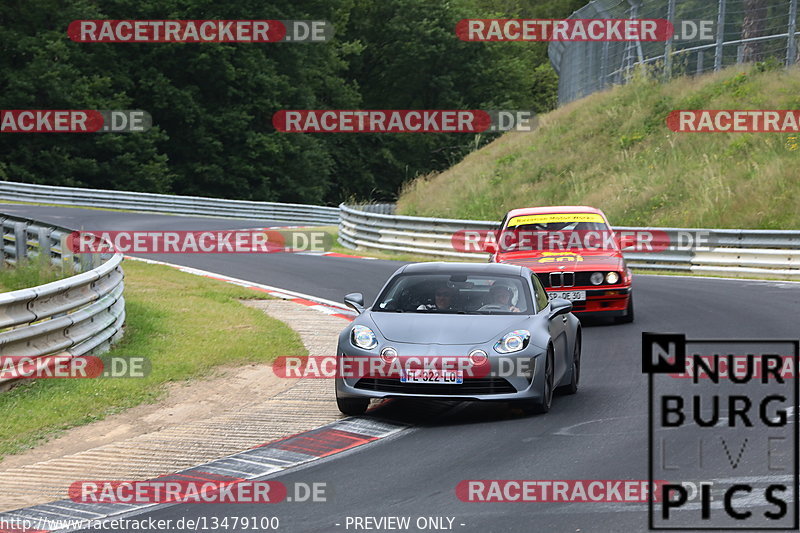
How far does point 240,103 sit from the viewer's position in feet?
210

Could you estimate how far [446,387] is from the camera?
948 centimetres

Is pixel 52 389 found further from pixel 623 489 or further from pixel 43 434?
pixel 623 489

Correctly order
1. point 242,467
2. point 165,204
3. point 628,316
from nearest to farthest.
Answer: point 242,467 → point 628,316 → point 165,204

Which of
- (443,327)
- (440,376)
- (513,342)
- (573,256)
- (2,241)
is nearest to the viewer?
(440,376)

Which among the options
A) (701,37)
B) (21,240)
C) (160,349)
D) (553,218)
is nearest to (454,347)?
(160,349)

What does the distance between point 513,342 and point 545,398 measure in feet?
1.77

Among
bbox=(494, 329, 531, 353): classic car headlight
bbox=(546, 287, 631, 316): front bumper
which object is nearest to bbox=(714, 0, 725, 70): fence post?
bbox=(546, 287, 631, 316): front bumper

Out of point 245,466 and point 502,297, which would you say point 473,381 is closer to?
point 502,297

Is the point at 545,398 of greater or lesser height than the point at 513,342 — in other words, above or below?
below

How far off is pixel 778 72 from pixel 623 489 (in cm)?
2858

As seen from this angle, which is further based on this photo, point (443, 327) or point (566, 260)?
point (566, 260)

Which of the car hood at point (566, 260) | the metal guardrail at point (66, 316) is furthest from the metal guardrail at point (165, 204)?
the metal guardrail at point (66, 316)

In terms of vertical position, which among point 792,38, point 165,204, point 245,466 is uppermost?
point 792,38

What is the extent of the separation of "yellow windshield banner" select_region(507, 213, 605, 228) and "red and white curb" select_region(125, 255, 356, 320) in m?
2.72
